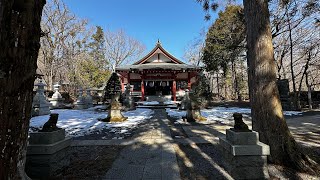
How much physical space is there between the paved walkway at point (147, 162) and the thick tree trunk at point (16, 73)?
1693 mm

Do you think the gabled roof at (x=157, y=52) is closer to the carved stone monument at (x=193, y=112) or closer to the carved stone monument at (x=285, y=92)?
the carved stone monument at (x=285, y=92)

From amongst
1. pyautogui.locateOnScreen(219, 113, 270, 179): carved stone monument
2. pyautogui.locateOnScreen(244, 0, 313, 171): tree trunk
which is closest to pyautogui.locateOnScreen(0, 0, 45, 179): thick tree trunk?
pyautogui.locateOnScreen(219, 113, 270, 179): carved stone monument

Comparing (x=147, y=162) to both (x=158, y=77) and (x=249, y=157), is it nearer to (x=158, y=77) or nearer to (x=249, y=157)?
(x=249, y=157)

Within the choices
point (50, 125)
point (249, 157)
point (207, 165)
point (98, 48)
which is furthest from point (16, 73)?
point (98, 48)

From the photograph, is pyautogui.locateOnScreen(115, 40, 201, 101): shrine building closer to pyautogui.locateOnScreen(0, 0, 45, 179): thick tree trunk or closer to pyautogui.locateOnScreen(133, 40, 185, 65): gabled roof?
pyautogui.locateOnScreen(133, 40, 185, 65): gabled roof

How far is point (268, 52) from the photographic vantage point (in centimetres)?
366

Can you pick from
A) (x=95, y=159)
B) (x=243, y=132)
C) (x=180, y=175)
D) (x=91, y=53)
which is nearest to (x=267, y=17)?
(x=243, y=132)

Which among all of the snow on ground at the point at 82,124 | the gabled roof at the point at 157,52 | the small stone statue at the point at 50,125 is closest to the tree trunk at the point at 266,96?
the small stone statue at the point at 50,125

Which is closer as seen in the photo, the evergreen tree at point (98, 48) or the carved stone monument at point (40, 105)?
the carved stone monument at point (40, 105)

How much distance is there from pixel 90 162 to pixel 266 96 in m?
3.71

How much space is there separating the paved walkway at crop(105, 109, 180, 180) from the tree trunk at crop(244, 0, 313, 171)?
187 centimetres

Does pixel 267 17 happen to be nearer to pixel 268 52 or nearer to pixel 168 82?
pixel 268 52

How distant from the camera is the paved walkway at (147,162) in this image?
319cm

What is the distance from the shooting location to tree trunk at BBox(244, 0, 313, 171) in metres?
3.46
